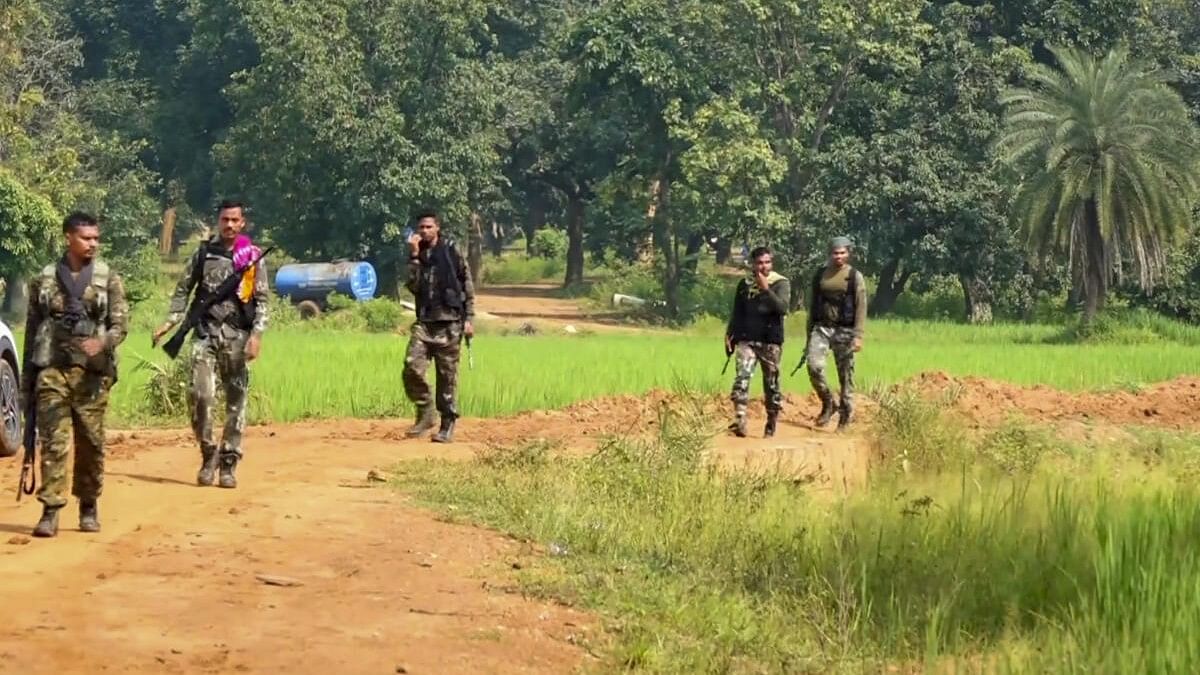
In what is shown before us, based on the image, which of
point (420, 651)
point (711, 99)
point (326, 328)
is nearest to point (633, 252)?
point (711, 99)

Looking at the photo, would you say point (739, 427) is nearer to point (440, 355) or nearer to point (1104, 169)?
point (440, 355)

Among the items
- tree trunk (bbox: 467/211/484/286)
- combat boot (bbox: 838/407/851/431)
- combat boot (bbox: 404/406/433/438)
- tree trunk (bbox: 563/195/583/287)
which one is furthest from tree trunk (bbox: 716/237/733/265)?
combat boot (bbox: 404/406/433/438)

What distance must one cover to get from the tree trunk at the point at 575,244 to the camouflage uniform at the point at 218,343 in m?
50.1

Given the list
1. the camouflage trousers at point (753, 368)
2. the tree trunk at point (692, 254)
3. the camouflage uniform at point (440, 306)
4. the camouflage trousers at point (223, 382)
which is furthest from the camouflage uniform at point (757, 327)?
the tree trunk at point (692, 254)

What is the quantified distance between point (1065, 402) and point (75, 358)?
15.3 metres

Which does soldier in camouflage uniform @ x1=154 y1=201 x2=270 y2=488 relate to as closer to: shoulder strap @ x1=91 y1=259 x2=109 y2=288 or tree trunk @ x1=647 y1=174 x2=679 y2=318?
shoulder strap @ x1=91 y1=259 x2=109 y2=288

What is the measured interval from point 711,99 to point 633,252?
10.9 meters

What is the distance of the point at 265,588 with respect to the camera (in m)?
8.21

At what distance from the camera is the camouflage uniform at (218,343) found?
39.2 ft

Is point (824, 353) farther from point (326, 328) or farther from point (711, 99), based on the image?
point (711, 99)

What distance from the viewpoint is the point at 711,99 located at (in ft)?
164

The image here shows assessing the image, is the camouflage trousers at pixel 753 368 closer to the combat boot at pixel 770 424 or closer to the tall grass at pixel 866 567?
the combat boot at pixel 770 424

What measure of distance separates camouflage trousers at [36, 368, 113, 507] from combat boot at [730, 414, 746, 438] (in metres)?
8.25

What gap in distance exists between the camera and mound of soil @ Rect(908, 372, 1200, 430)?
20953 mm
